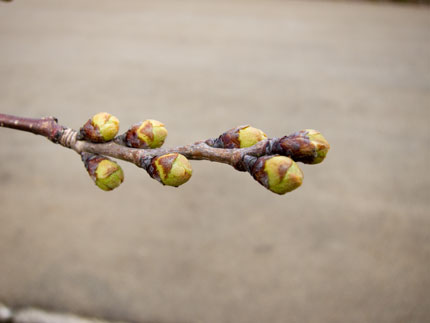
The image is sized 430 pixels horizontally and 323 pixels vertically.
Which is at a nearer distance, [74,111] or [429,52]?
[74,111]

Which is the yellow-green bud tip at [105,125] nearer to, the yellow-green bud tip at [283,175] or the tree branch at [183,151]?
the tree branch at [183,151]

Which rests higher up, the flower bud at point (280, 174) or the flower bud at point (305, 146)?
the flower bud at point (305, 146)

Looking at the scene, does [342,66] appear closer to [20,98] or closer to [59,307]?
[20,98]

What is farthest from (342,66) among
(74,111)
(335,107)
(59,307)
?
(59,307)

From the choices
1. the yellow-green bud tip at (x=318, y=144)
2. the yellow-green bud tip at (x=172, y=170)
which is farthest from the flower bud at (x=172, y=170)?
the yellow-green bud tip at (x=318, y=144)

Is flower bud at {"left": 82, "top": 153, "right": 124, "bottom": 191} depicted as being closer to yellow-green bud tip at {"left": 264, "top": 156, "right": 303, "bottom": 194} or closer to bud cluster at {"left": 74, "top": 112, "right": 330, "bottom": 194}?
bud cluster at {"left": 74, "top": 112, "right": 330, "bottom": 194}

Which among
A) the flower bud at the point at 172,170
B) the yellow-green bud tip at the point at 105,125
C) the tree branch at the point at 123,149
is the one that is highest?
the yellow-green bud tip at the point at 105,125

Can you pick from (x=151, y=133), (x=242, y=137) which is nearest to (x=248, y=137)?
(x=242, y=137)
